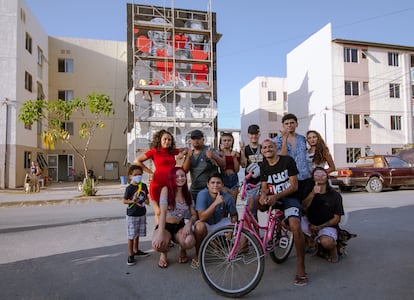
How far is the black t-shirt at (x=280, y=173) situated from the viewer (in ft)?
13.4

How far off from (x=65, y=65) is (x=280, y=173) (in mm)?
28925

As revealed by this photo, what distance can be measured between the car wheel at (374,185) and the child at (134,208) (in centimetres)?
1184

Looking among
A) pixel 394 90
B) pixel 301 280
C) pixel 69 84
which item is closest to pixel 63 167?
pixel 69 84

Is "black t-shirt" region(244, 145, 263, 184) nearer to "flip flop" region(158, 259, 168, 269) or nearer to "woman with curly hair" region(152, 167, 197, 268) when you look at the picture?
"woman with curly hair" region(152, 167, 197, 268)

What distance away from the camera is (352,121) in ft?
90.5

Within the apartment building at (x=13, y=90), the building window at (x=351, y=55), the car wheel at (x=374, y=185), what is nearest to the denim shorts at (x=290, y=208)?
the car wheel at (x=374, y=185)

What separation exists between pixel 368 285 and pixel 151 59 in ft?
73.7

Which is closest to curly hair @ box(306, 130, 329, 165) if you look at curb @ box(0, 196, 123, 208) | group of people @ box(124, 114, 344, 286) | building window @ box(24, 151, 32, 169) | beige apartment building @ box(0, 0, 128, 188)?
group of people @ box(124, 114, 344, 286)

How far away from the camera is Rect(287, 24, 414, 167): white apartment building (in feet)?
89.5

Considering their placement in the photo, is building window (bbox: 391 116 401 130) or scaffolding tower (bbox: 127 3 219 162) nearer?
scaffolding tower (bbox: 127 3 219 162)

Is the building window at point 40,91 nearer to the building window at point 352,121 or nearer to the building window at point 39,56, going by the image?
the building window at point 39,56

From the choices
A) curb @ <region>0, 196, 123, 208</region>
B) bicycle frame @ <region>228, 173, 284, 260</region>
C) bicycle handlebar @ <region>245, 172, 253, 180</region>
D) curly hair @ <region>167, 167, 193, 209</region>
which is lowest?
curb @ <region>0, 196, 123, 208</region>

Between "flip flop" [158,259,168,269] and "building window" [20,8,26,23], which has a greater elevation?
"building window" [20,8,26,23]

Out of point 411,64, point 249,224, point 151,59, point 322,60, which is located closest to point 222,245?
point 249,224
